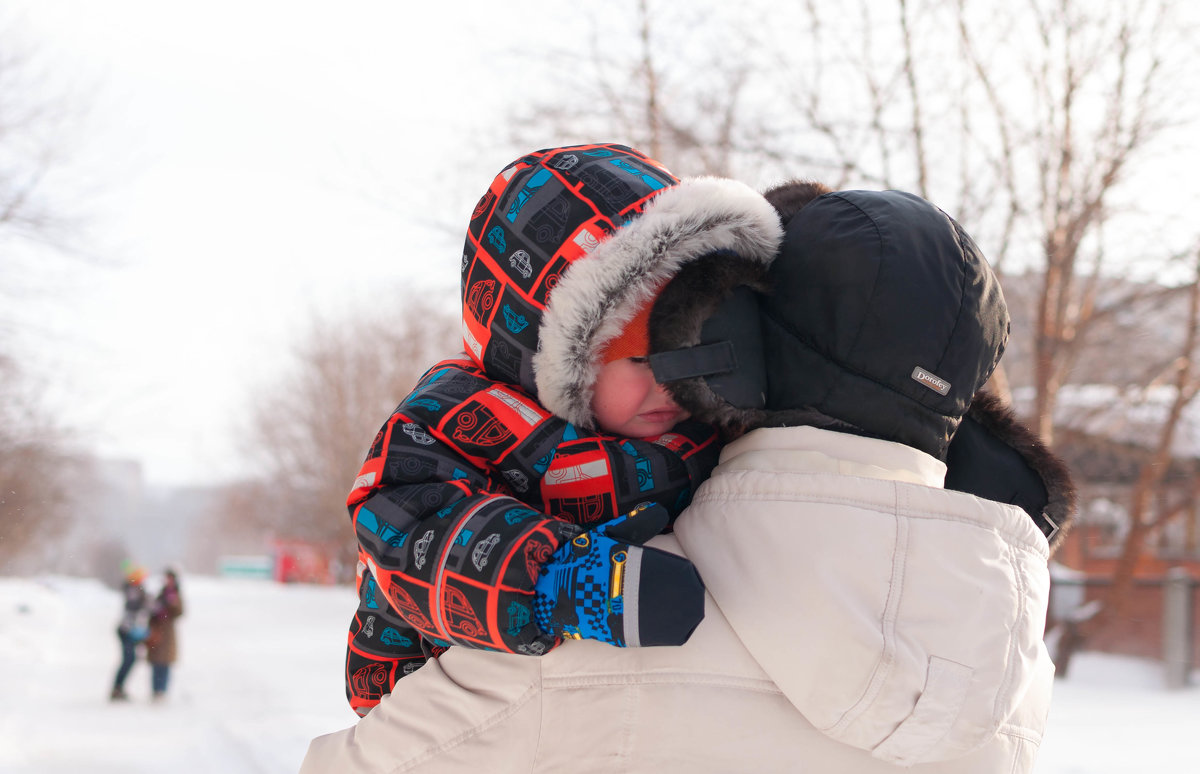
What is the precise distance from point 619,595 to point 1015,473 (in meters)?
0.71

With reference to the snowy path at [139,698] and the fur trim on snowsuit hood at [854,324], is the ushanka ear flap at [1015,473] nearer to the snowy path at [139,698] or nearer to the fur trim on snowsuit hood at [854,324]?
the fur trim on snowsuit hood at [854,324]

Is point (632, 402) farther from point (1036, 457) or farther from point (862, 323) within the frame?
point (1036, 457)

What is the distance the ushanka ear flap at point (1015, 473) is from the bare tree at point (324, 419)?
14.0m

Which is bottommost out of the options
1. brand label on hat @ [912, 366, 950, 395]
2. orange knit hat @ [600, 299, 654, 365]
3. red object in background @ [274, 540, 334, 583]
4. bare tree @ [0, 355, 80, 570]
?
red object in background @ [274, 540, 334, 583]

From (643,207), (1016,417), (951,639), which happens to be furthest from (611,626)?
(1016,417)

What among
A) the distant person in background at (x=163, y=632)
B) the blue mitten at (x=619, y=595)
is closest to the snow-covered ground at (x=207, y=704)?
the distant person in background at (x=163, y=632)

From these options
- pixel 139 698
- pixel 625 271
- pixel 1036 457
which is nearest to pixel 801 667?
pixel 625 271

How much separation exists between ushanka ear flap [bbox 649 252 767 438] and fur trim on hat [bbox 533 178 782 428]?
0.08 ft

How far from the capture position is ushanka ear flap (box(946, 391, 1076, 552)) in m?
1.20

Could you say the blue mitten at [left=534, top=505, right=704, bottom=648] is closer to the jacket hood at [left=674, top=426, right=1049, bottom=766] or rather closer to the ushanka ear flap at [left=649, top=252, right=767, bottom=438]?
the jacket hood at [left=674, top=426, right=1049, bottom=766]

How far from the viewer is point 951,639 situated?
0.86 metres

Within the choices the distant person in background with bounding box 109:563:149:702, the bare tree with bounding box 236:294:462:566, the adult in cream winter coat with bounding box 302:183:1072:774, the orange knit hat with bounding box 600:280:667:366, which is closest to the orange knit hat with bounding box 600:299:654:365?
the orange knit hat with bounding box 600:280:667:366

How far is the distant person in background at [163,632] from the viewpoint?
16.8 ft

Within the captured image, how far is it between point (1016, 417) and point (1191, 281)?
23.1ft
